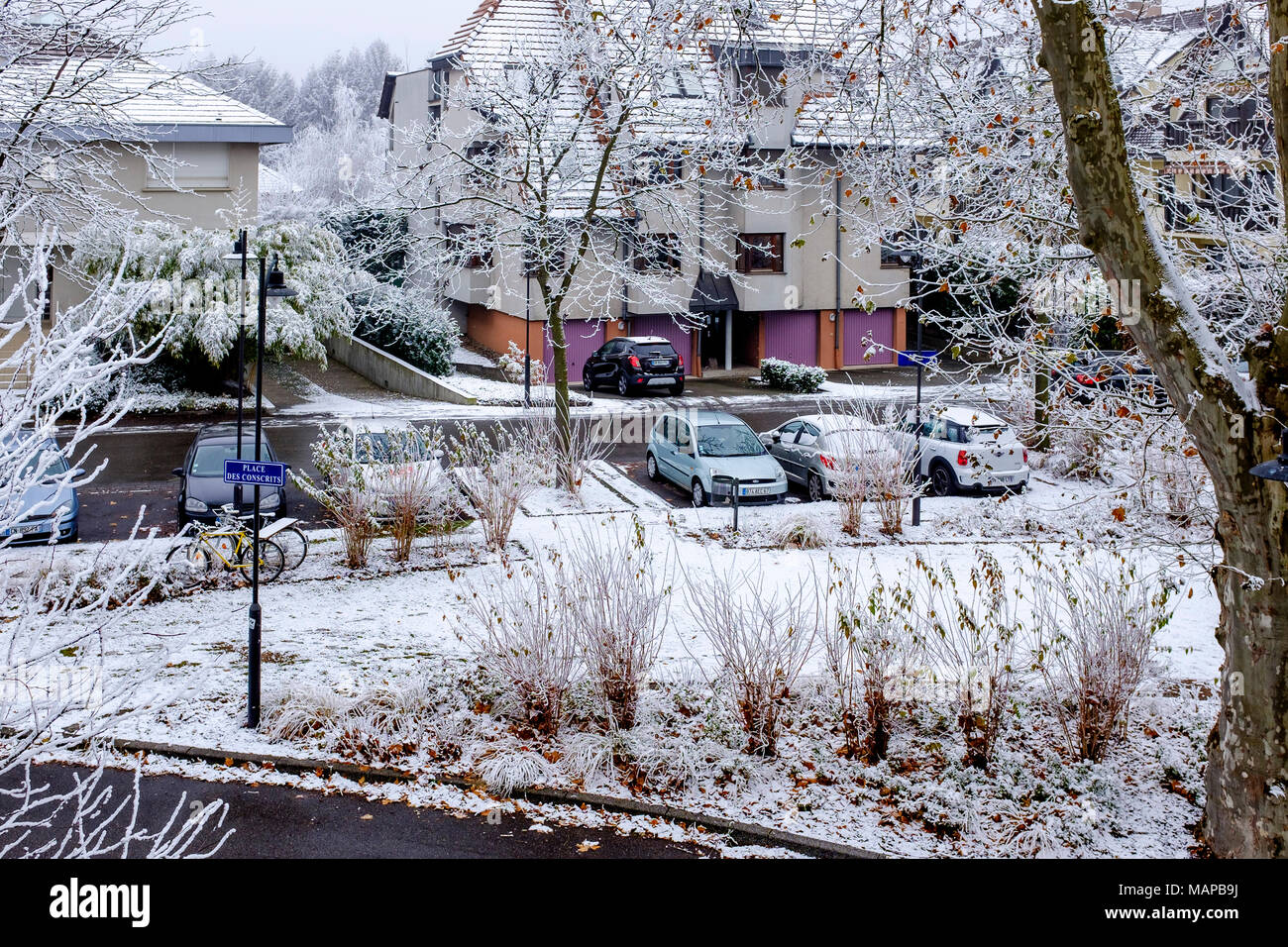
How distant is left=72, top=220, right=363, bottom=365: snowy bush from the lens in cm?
2686

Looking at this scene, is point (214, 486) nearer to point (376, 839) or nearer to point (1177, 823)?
point (376, 839)

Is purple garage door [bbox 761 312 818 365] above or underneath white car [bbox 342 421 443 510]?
above

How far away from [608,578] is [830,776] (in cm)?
237

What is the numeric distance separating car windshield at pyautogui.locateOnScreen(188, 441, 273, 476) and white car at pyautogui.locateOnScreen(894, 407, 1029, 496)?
10.5 metres

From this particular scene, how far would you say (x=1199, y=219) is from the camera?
470 inches

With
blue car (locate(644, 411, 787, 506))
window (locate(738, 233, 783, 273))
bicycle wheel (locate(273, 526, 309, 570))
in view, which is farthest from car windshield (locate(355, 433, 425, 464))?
window (locate(738, 233, 783, 273))

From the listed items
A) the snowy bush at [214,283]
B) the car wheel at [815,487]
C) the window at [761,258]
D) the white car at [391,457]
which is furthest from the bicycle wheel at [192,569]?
the window at [761,258]

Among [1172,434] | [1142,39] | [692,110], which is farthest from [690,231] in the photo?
[1172,434]

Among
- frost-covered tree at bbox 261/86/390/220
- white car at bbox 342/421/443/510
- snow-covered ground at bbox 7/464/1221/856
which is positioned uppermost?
frost-covered tree at bbox 261/86/390/220

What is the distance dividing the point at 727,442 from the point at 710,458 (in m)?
0.67

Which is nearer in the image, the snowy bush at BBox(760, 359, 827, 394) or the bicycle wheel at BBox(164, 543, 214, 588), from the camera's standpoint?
the bicycle wheel at BBox(164, 543, 214, 588)

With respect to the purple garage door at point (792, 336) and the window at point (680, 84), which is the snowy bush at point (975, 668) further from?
the purple garage door at point (792, 336)

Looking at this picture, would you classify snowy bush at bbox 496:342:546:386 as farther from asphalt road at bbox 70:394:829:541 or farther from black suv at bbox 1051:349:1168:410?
black suv at bbox 1051:349:1168:410

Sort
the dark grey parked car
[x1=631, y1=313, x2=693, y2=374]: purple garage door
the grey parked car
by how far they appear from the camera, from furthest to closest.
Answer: [x1=631, y1=313, x2=693, y2=374]: purple garage door, the grey parked car, the dark grey parked car
